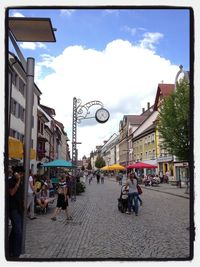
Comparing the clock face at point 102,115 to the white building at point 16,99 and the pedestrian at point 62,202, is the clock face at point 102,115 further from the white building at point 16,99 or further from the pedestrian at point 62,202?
the pedestrian at point 62,202

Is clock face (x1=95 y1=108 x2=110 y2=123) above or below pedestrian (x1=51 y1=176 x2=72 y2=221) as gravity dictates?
above

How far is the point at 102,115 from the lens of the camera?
14.3m

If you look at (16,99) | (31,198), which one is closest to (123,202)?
(31,198)

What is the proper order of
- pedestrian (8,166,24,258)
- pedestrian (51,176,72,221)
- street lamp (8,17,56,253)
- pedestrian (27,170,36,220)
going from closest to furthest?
street lamp (8,17,56,253) → pedestrian (8,166,24,258) → pedestrian (27,170,36,220) → pedestrian (51,176,72,221)

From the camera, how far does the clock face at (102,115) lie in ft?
45.0

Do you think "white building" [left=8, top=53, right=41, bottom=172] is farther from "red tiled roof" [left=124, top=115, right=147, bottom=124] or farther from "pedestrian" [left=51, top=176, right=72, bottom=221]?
"red tiled roof" [left=124, top=115, right=147, bottom=124]

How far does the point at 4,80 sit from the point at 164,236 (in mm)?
6765

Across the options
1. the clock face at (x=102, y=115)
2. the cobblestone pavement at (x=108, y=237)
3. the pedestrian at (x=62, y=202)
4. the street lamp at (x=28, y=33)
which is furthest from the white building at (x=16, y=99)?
the clock face at (x=102, y=115)

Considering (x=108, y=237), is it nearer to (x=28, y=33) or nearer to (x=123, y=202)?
(x=28, y=33)

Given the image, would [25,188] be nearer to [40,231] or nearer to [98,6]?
[98,6]

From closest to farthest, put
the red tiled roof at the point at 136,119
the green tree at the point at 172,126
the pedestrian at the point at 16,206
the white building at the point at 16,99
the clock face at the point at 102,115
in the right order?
the white building at the point at 16,99 → the pedestrian at the point at 16,206 → the clock face at the point at 102,115 → the green tree at the point at 172,126 → the red tiled roof at the point at 136,119

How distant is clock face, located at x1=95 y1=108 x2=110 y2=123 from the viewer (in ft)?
45.0

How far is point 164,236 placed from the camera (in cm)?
885

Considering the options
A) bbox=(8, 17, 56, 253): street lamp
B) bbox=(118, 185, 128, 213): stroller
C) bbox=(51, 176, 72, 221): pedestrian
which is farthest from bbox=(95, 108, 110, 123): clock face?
bbox=(8, 17, 56, 253): street lamp
